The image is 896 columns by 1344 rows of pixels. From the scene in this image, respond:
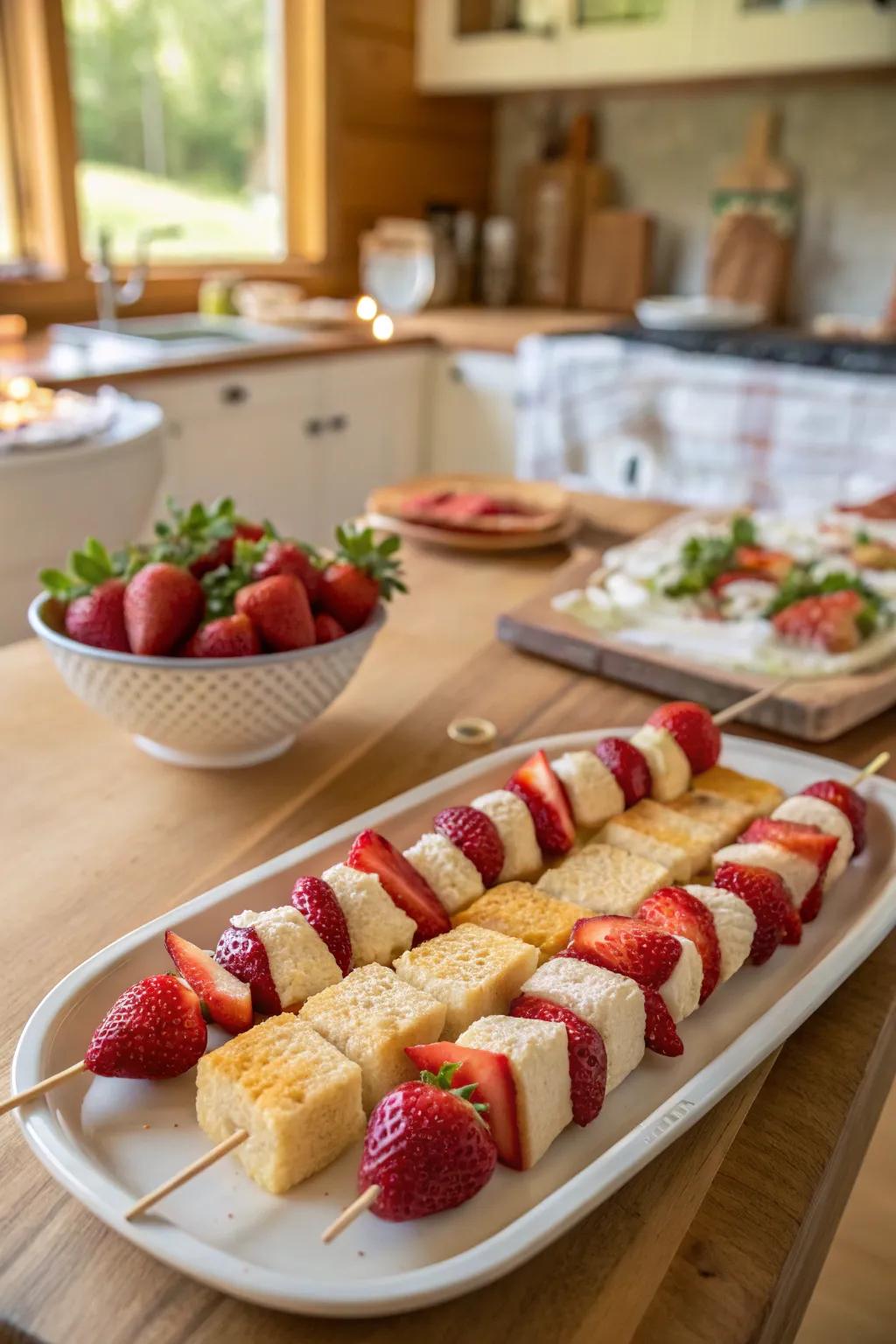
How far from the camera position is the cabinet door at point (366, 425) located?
3.15 metres

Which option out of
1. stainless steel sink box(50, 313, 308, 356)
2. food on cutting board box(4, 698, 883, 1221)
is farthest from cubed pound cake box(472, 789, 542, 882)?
stainless steel sink box(50, 313, 308, 356)

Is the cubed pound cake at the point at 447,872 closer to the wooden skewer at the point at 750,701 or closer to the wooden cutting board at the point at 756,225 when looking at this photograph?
the wooden skewer at the point at 750,701

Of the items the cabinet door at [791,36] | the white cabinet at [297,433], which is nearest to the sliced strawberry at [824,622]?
the white cabinet at [297,433]

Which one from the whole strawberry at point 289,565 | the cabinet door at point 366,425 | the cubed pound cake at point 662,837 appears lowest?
the cabinet door at point 366,425

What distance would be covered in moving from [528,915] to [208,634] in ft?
1.10

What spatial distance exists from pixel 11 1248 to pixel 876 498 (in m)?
1.47

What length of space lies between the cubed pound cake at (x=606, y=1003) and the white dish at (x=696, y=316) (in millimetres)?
2734

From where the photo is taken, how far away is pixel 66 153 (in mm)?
2965

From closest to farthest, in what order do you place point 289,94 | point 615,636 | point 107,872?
point 107,872
point 615,636
point 289,94

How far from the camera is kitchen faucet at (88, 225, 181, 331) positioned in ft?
9.29

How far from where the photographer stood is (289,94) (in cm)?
360

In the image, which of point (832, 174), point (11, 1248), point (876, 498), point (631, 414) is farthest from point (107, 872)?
point (832, 174)

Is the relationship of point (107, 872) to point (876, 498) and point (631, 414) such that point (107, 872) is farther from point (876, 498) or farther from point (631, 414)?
point (631, 414)

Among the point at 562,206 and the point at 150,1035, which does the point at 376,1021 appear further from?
the point at 562,206
